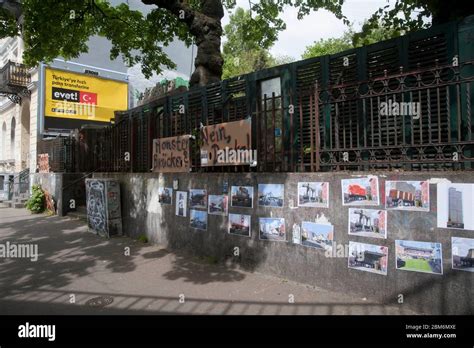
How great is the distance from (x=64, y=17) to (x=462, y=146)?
11.8 metres

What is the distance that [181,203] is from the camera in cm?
732

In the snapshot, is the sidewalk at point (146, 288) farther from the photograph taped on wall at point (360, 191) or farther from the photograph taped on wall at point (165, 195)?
the photograph taped on wall at point (360, 191)

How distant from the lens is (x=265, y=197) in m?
5.74

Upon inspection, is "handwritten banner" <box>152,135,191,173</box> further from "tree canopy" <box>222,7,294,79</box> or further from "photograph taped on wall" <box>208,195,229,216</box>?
"tree canopy" <box>222,7,294,79</box>

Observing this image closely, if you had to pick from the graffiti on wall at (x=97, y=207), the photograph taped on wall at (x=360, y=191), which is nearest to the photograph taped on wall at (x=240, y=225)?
the photograph taped on wall at (x=360, y=191)

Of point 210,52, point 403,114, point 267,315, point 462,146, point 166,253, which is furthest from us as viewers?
point 210,52

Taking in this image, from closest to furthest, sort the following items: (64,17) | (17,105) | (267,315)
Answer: (267,315), (64,17), (17,105)

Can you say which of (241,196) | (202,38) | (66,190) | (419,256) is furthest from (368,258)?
(66,190)

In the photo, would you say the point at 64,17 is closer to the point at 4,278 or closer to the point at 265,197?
the point at 4,278

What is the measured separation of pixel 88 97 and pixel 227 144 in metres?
16.4

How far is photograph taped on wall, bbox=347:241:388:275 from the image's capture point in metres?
4.38

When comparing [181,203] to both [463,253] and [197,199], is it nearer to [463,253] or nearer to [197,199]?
[197,199]

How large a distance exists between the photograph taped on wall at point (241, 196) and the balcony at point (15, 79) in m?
18.3
